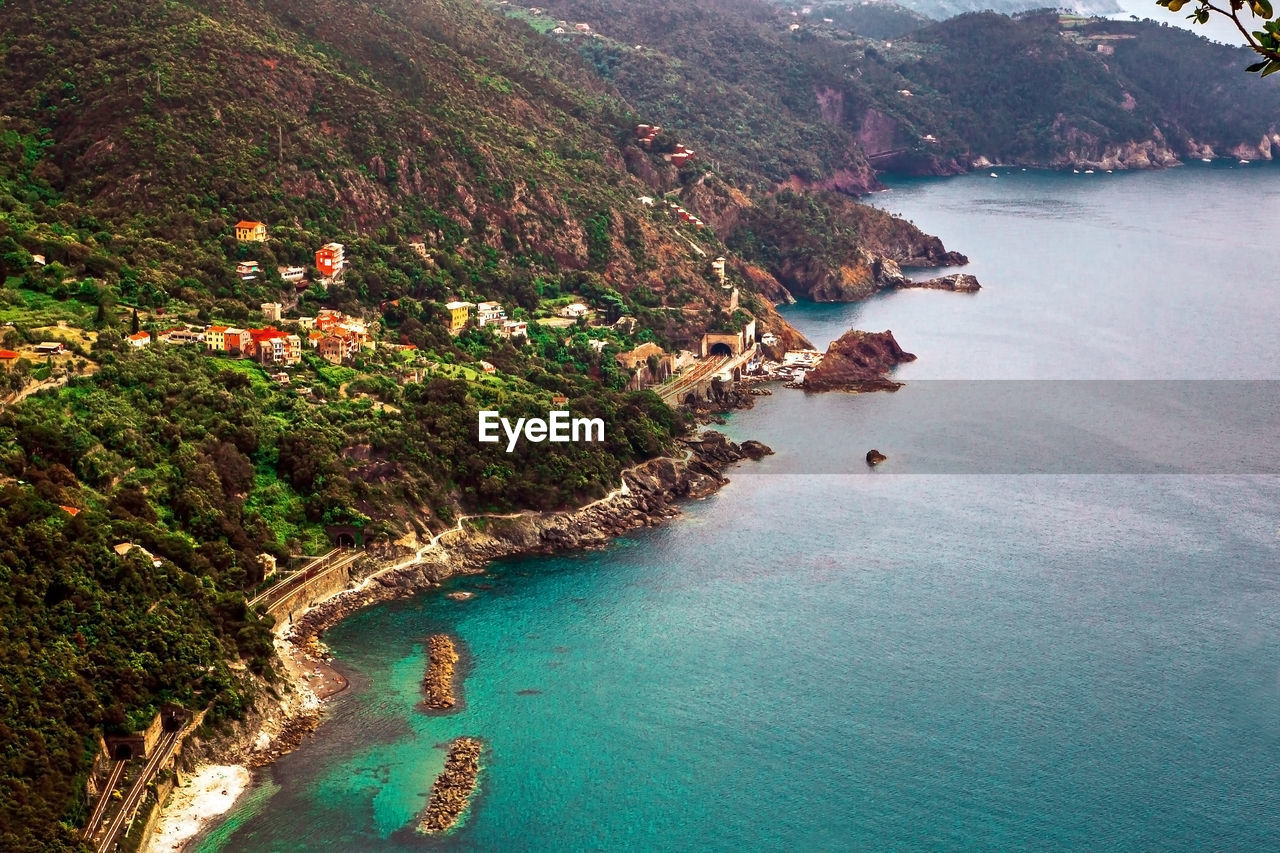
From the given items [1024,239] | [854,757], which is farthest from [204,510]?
[1024,239]

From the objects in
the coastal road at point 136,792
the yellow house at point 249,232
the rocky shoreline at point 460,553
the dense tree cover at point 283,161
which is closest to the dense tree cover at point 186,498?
the rocky shoreline at point 460,553

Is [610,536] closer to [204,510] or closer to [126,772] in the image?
[204,510]

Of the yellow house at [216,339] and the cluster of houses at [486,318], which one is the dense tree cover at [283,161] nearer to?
the cluster of houses at [486,318]

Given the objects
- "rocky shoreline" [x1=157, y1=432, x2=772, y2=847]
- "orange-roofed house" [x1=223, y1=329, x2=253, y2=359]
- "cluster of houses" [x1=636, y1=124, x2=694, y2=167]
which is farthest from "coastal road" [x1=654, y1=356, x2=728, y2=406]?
"cluster of houses" [x1=636, y1=124, x2=694, y2=167]

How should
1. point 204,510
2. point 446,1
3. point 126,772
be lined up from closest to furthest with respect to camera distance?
point 126,772 < point 204,510 < point 446,1

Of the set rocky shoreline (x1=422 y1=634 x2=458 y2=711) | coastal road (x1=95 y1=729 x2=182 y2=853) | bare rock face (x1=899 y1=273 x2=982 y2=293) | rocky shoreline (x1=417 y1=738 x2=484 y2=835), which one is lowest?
rocky shoreline (x1=417 y1=738 x2=484 y2=835)

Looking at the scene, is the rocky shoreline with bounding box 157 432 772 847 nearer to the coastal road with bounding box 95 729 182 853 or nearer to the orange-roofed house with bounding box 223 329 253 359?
the coastal road with bounding box 95 729 182 853

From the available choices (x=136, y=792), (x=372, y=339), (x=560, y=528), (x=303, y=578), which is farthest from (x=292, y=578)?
(x=372, y=339)
